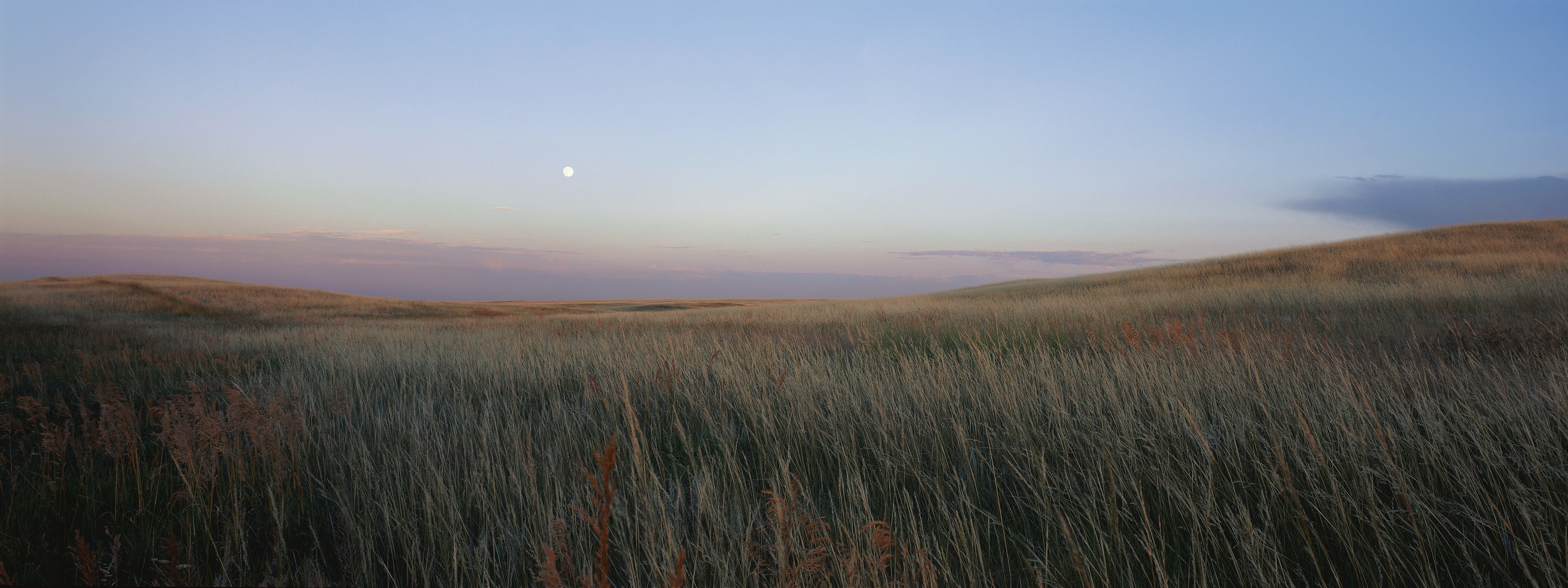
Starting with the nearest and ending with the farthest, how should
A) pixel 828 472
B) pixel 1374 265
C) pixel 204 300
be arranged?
pixel 828 472
pixel 1374 265
pixel 204 300

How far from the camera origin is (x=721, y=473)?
2.69 meters

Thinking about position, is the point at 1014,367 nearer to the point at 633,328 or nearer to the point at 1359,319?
the point at 1359,319

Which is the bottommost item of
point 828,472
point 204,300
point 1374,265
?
point 828,472

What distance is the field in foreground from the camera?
186 cm

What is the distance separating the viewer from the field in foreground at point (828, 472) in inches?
73.2

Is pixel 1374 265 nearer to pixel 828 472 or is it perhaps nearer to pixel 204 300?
pixel 828 472

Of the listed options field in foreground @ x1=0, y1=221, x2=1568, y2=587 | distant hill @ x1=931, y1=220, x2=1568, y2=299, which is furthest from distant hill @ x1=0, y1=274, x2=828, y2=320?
distant hill @ x1=931, y1=220, x2=1568, y2=299

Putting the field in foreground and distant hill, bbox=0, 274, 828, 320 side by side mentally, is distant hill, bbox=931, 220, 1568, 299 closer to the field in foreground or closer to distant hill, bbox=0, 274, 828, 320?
the field in foreground

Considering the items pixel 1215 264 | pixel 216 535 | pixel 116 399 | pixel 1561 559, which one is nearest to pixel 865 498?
pixel 1561 559

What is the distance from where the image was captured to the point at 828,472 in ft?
9.65

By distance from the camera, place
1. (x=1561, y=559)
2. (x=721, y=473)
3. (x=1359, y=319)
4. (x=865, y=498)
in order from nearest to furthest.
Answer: (x=1561, y=559), (x=865, y=498), (x=721, y=473), (x=1359, y=319)

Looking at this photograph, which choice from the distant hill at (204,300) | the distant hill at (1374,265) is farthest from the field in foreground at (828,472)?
the distant hill at (204,300)

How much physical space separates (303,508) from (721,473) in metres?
1.75

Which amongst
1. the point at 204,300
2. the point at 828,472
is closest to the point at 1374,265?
the point at 828,472
